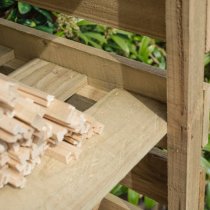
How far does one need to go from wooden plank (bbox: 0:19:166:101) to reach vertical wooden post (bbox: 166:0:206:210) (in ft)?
0.26

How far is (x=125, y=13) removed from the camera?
118 centimetres

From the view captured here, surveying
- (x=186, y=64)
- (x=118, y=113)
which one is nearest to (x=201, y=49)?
(x=186, y=64)

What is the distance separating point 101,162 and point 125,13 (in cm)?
34

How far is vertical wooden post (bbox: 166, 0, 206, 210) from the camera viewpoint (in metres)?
1.04

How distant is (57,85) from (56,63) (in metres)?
0.09

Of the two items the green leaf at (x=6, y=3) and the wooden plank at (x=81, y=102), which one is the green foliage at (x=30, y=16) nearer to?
the green leaf at (x=6, y=3)

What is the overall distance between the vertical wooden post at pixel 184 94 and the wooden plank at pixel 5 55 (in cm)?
52

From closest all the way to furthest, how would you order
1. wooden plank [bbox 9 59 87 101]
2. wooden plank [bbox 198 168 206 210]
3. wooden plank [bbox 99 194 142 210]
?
wooden plank [bbox 9 59 87 101] → wooden plank [bbox 198 168 206 210] → wooden plank [bbox 99 194 142 210]

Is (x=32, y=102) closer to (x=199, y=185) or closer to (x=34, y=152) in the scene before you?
(x=34, y=152)

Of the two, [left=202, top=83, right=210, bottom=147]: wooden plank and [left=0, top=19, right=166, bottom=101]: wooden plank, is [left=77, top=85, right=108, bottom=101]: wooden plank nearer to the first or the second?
[left=0, top=19, right=166, bottom=101]: wooden plank

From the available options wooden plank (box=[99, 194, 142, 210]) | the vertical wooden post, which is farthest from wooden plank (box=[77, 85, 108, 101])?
wooden plank (box=[99, 194, 142, 210])

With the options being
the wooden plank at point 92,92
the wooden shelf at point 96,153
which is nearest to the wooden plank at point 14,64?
the wooden shelf at point 96,153

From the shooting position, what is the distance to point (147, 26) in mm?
1157

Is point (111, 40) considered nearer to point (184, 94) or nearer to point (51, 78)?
point (51, 78)
